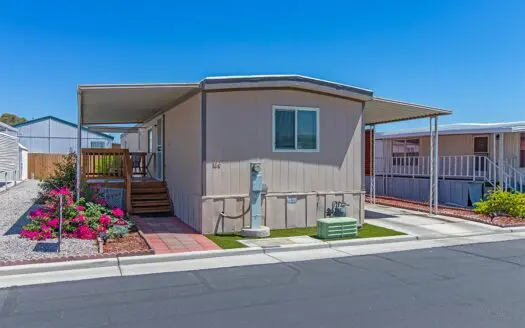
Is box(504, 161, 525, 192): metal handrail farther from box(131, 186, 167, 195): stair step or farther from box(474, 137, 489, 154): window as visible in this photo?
box(131, 186, 167, 195): stair step

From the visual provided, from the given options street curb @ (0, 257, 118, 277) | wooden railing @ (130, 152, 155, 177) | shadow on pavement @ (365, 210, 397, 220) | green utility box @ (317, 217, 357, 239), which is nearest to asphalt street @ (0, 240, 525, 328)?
street curb @ (0, 257, 118, 277)

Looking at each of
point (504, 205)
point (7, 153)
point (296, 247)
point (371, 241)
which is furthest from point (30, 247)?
point (7, 153)

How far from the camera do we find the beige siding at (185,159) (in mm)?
10656

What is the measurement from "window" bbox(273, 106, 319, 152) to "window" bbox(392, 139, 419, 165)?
10334 millimetres

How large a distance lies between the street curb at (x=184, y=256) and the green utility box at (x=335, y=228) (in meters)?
1.75

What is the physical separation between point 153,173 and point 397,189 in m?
10.7

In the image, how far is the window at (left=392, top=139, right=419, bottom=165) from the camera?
68.0ft

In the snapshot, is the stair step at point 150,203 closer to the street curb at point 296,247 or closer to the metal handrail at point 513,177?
the street curb at point 296,247

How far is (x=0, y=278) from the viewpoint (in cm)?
665

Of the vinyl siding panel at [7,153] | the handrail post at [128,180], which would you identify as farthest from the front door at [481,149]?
the vinyl siding panel at [7,153]

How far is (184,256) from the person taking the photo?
8.09 m

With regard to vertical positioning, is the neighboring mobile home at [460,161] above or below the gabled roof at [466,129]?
below

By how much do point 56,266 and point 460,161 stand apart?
51.0ft

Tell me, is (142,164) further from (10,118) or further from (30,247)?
(10,118)
